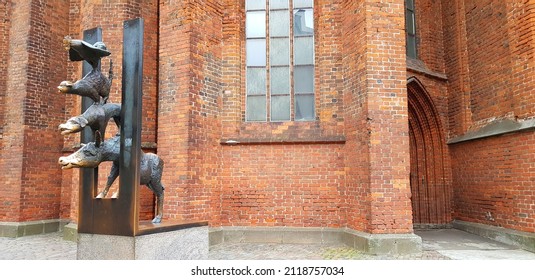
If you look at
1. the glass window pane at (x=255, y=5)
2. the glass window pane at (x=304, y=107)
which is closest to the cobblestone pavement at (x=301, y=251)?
the glass window pane at (x=304, y=107)

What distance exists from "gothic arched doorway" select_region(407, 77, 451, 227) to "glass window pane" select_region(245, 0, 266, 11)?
4.23 m

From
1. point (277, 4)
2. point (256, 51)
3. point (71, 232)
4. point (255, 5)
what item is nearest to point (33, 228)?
A: point (71, 232)

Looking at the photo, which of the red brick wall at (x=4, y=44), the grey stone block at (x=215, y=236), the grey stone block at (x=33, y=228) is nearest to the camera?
the grey stone block at (x=215, y=236)

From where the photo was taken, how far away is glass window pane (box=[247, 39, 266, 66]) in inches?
361

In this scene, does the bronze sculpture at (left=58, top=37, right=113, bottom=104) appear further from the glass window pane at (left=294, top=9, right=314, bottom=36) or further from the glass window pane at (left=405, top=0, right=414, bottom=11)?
the glass window pane at (left=405, top=0, right=414, bottom=11)

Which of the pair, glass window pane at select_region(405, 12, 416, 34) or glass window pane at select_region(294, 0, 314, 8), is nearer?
glass window pane at select_region(294, 0, 314, 8)

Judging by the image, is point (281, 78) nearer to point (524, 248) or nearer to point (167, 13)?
point (167, 13)

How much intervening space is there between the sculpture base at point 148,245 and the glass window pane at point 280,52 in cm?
496

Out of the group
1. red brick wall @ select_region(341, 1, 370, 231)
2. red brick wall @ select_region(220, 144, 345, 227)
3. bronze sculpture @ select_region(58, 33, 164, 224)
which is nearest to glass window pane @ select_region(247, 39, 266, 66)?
red brick wall @ select_region(341, 1, 370, 231)

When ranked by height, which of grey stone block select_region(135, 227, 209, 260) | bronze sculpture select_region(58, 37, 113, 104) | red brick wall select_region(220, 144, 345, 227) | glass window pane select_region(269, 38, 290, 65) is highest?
glass window pane select_region(269, 38, 290, 65)

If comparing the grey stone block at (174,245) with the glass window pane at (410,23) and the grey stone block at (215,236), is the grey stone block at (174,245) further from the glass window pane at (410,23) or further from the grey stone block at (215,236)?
the glass window pane at (410,23)

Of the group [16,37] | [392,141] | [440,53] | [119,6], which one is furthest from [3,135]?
[440,53]

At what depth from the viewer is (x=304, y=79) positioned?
9039 millimetres

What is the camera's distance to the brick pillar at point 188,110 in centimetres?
778
